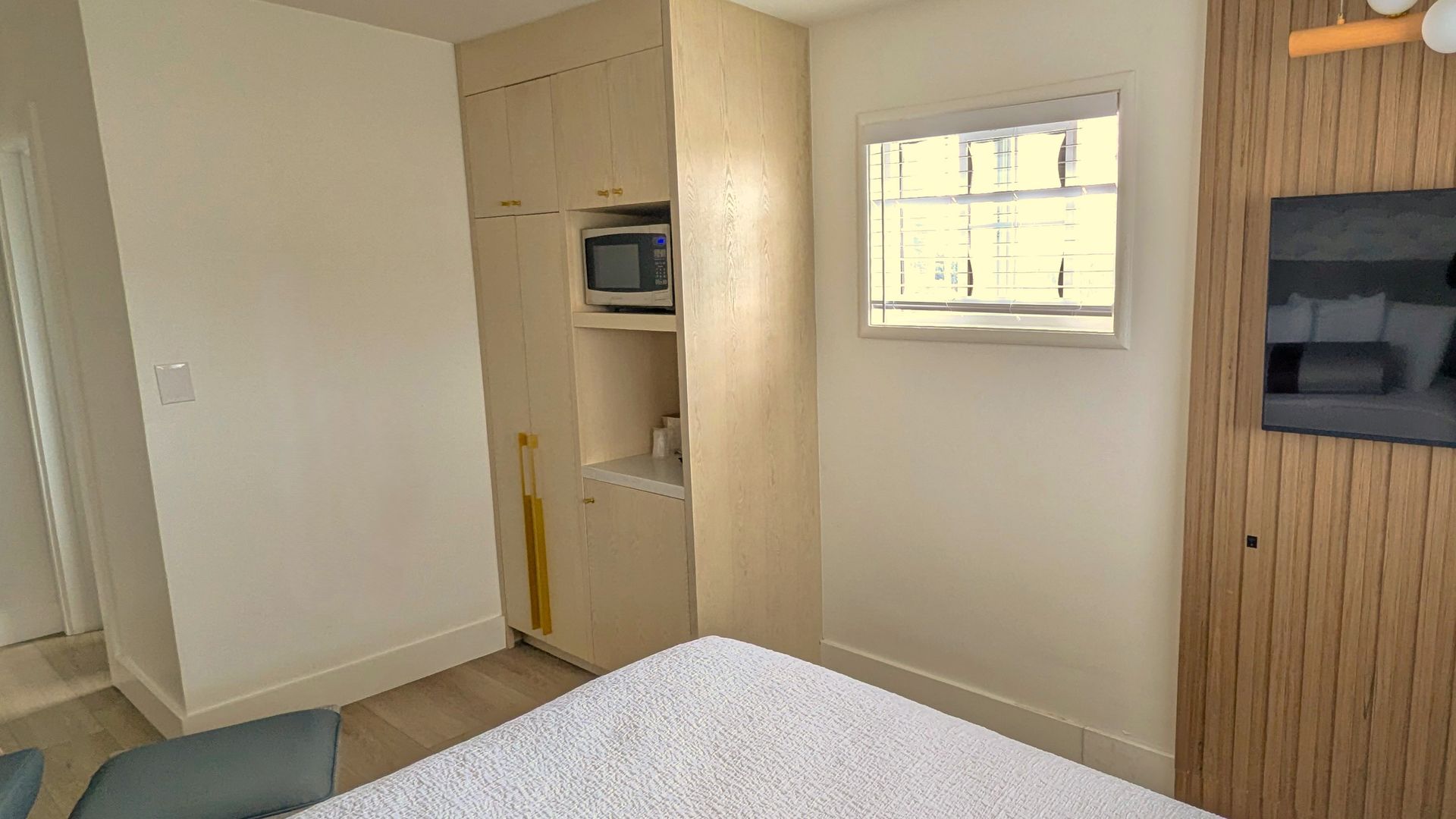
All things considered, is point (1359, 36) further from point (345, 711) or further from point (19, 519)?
point (19, 519)

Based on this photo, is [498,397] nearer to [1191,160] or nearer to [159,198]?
[159,198]

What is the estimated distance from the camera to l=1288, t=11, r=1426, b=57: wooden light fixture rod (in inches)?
68.4

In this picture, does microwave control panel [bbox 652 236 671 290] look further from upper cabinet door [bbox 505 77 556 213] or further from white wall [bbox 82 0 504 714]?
white wall [bbox 82 0 504 714]

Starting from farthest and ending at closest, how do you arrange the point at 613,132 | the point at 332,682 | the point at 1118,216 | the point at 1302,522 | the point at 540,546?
the point at 540,546 → the point at 332,682 → the point at 613,132 → the point at 1118,216 → the point at 1302,522

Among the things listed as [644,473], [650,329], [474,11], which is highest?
[474,11]

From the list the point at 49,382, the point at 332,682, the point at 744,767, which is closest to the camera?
the point at 744,767

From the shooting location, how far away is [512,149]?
3254 millimetres

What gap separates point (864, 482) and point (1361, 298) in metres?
1.59

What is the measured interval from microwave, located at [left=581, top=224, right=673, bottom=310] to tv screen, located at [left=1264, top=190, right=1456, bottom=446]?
168 cm

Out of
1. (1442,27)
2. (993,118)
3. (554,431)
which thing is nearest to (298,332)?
(554,431)

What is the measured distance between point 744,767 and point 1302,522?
155cm

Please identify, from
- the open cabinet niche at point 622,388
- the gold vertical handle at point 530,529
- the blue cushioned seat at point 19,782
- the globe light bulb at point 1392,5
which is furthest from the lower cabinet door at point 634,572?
the globe light bulb at point 1392,5

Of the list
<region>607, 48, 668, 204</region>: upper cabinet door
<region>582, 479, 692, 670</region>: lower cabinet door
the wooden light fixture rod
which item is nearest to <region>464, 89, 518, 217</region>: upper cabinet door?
<region>607, 48, 668, 204</region>: upper cabinet door

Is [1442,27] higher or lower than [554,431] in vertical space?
higher
